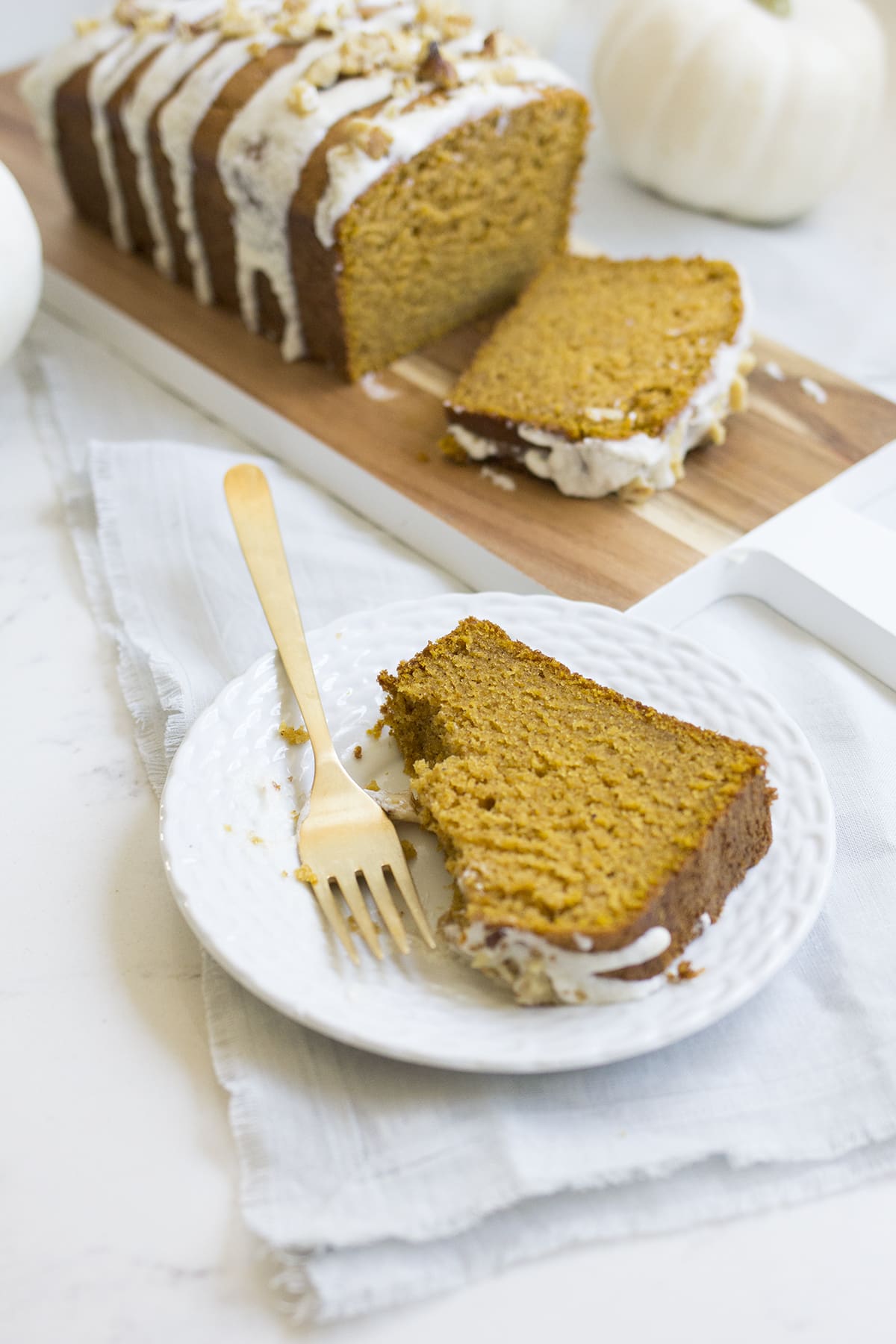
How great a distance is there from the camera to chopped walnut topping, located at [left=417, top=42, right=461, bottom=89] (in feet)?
8.73

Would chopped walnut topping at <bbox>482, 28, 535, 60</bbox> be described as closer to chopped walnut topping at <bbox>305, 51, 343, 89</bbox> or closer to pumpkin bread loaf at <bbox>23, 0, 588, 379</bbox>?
pumpkin bread loaf at <bbox>23, 0, 588, 379</bbox>

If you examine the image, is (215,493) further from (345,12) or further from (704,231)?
(704,231)

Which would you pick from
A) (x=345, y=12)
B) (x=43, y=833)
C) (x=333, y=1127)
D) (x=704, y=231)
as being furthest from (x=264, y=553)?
(x=704, y=231)

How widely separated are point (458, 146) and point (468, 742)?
5.00 ft

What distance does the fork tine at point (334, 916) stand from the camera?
1677 mm

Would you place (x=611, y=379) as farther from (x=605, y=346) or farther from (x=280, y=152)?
(x=280, y=152)

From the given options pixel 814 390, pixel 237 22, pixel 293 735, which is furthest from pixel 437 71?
pixel 293 735

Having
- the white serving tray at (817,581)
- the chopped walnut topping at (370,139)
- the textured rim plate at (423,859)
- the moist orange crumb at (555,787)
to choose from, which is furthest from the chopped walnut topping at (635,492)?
the chopped walnut topping at (370,139)

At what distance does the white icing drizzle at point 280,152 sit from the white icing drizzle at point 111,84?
0.43 metres

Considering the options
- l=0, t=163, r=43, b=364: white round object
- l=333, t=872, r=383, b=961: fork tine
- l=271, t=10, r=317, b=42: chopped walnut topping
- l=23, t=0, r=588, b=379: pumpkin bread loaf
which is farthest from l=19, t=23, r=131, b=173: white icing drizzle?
l=333, t=872, r=383, b=961: fork tine

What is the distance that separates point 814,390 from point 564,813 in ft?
4.84

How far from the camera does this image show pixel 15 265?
8.46 ft

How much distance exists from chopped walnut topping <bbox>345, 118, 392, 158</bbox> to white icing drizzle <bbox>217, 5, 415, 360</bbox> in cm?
7

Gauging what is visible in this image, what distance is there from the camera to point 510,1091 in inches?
62.3
